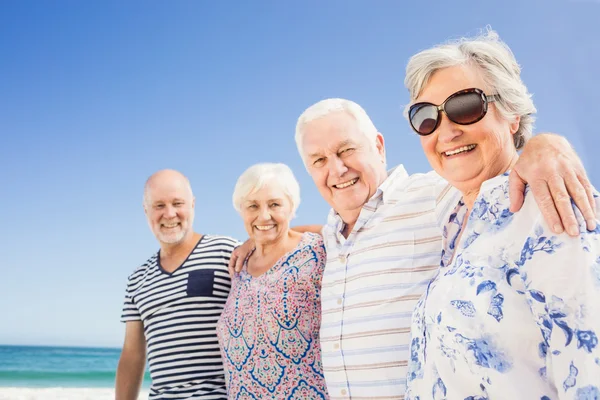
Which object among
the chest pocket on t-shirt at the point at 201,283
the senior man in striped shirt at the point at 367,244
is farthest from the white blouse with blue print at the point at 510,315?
the chest pocket on t-shirt at the point at 201,283

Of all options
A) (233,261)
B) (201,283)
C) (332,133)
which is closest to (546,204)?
(332,133)

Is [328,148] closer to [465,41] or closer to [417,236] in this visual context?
[417,236]

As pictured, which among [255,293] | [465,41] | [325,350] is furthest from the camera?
[255,293]

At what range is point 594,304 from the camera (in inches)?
54.0

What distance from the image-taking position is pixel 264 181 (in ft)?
12.1

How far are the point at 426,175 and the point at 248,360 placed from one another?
1.44m

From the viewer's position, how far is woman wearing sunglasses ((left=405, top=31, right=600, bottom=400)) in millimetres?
1424

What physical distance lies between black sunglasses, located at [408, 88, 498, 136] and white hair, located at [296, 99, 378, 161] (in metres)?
0.96

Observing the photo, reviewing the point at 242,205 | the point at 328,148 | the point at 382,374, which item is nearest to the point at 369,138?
the point at 328,148

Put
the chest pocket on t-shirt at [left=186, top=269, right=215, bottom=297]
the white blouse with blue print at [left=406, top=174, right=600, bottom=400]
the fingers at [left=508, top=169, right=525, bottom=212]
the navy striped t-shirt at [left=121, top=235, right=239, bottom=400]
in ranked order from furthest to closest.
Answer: the chest pocket on t-shirt at [left=186, top=269, right=215, bottom=297] → the navy striped t-shirt at [left=121, top=235, right=239, bottom=400] → the fingers at [left=508, top=169, right=525, bottom=212] → the white blouse with blue print at [left=406, top=174, right=600, bottom=400]

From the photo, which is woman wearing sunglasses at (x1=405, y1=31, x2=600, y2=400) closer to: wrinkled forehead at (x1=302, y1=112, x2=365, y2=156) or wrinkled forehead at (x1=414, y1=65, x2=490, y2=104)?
wrinkled forehead at (x1=414, y1=65, x2=490, y2=104)

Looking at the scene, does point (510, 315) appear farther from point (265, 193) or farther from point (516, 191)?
point (265, 193)

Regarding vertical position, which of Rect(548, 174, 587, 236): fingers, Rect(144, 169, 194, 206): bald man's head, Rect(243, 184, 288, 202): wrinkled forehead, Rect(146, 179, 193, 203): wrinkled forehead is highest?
Rect(144, 169, 194, 206): bald man's head

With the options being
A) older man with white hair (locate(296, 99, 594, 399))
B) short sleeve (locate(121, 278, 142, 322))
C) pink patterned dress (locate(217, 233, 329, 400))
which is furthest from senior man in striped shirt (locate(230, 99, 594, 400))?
short sleeve (locate(121, 278, 142, 322))
